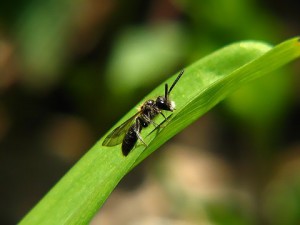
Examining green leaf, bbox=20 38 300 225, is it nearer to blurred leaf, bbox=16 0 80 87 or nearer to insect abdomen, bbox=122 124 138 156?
insect abdomen, bbox=122 124 138 156

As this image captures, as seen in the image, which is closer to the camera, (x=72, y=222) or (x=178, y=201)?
(x=72, y=222)

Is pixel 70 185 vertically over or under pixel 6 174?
over

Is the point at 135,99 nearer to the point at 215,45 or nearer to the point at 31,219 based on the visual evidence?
the point at 215,45

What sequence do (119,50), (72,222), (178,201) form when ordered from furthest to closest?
(119,50) < (178,201) < (72,222)

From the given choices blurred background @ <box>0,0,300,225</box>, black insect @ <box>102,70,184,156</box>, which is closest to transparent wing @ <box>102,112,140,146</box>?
black insect @ <box>102,70,184,156</box>

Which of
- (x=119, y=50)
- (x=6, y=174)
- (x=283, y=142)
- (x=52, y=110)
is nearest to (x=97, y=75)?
(x=119, y=50)

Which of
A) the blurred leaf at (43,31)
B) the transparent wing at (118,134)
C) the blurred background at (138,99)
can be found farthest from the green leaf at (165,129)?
the blurred leaf at (43,31)

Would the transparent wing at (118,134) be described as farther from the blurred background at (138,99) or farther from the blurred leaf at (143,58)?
the blurred leaf at (143,58)

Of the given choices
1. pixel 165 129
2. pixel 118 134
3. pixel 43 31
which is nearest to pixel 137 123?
pixel 118 134
